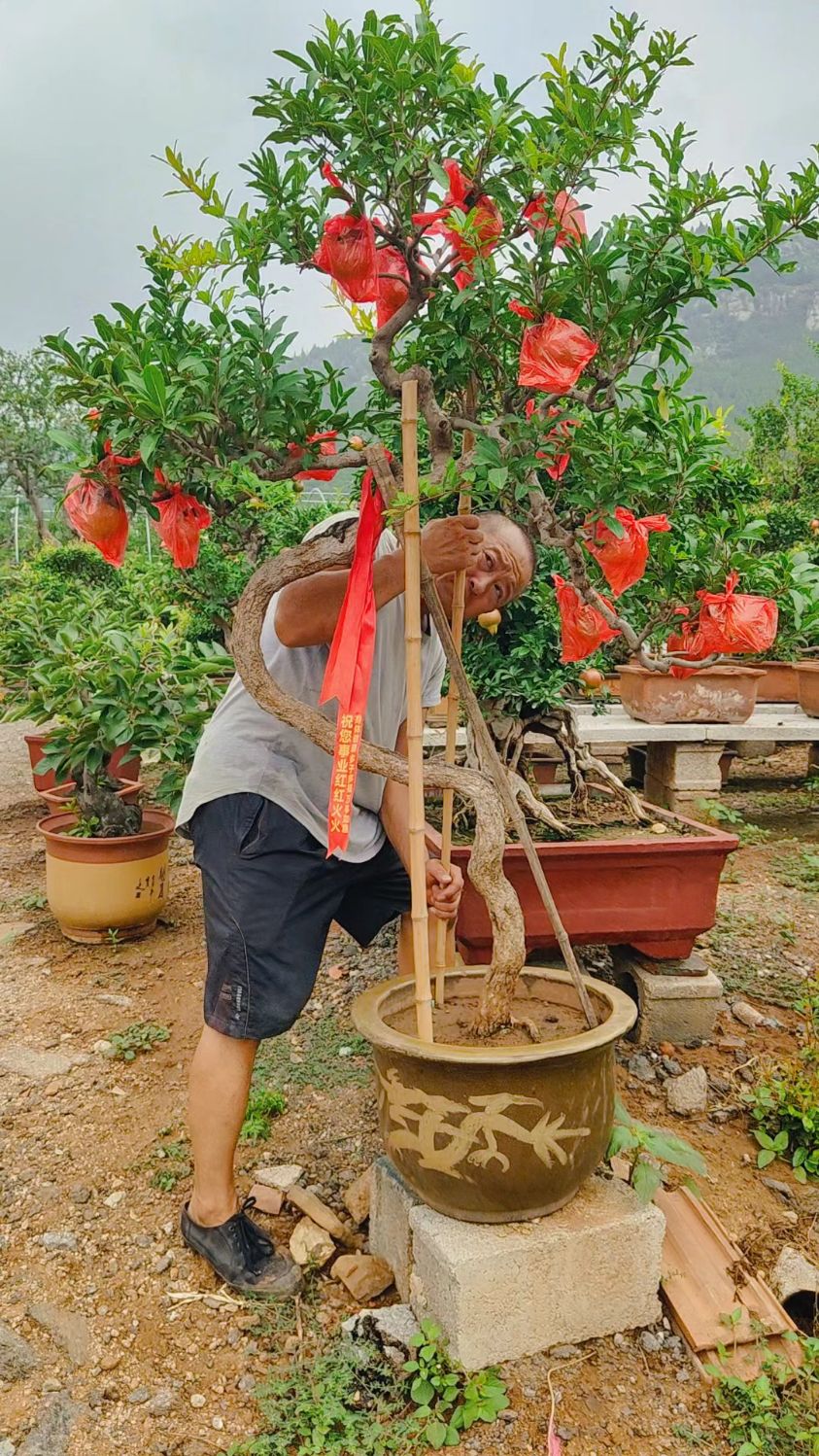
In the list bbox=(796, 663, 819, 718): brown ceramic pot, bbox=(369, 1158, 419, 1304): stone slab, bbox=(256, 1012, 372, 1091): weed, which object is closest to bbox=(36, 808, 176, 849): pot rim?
bbox=(256, 1012, 372, 1091): weed

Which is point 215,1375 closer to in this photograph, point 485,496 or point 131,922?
point 485,496

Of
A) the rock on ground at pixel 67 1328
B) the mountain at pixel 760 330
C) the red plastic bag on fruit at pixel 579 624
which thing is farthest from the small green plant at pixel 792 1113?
the mountain at pixel 760 330

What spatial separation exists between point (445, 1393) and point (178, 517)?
1.61 metres

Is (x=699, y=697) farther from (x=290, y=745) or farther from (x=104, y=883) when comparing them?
(x=290, y=745)

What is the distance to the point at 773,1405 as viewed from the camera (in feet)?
5.53

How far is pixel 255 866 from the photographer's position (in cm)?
204

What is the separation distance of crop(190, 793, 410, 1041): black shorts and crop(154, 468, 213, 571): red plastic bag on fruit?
0.50m

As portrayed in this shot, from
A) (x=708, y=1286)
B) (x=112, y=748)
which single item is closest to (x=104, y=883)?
(x=112, y=748)

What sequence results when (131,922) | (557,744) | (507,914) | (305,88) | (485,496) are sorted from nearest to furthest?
1. (305,88)
2. (507,914)
3. (485,496)
4. (557,744)
5. (131,922)

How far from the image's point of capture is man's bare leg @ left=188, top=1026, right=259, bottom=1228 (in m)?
2.00

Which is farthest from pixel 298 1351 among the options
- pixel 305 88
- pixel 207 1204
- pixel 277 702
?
pixel 305 88

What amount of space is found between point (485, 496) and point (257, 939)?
1.14 metres

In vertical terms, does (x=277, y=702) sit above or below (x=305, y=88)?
below

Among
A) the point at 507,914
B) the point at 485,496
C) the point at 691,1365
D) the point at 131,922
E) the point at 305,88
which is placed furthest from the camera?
the point at 131,922
